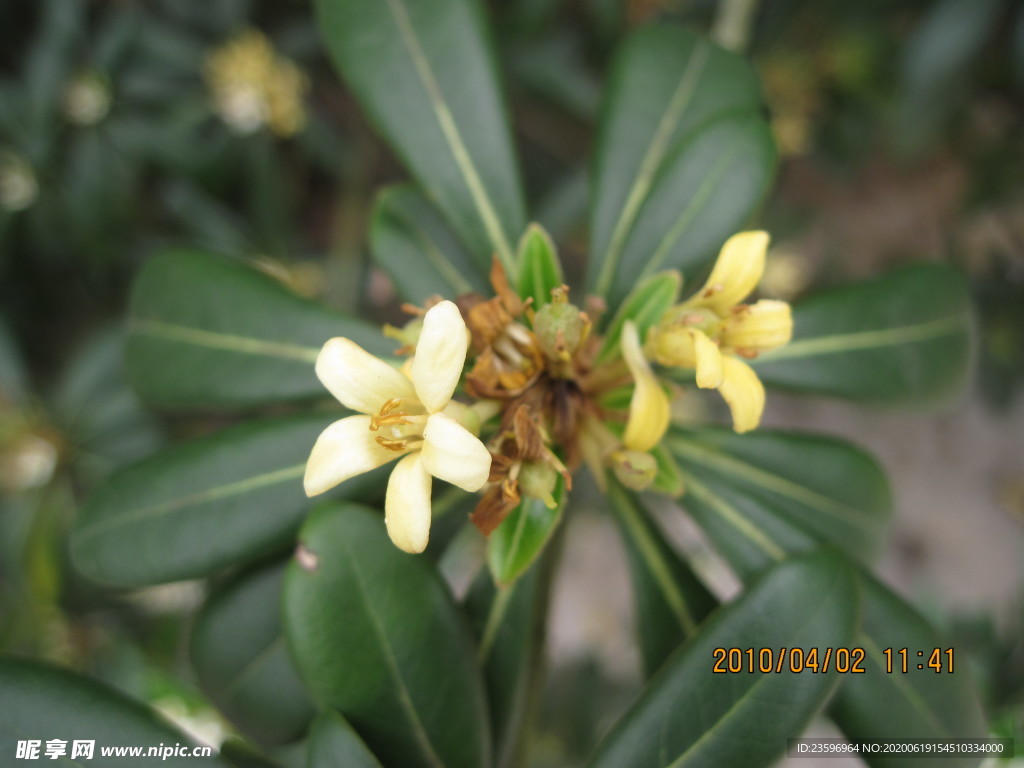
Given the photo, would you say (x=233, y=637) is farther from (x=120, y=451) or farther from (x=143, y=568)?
(x=120, y=451)

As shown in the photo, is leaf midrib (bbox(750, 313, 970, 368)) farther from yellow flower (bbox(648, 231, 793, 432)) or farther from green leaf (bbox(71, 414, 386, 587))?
green leaf (bbox(71, 414, 386, 587))

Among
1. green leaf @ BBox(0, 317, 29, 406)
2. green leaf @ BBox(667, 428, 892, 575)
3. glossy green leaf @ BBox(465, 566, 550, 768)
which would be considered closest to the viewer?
glossy green leaf @ BBox(465, 566, 550, 768)

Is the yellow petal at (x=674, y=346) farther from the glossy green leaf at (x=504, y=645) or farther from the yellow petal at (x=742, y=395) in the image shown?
the glossy green leaf at (x=504, y=645)

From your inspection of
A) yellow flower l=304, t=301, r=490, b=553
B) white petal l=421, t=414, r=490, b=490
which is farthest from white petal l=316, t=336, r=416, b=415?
white petal l=421, t=414, r=490, b=490

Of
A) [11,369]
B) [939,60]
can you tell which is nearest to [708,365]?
[939,60]

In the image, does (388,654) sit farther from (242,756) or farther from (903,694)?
(903,694)

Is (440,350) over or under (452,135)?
under
